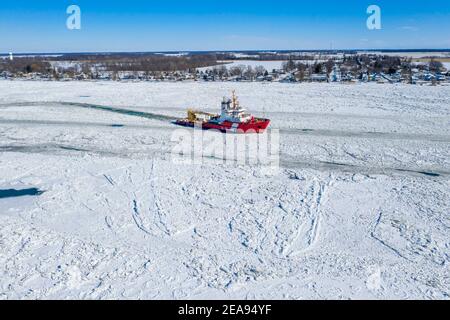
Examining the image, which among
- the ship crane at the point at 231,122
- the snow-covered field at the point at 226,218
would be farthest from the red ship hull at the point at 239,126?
the snow-covered field at the point at 226,218

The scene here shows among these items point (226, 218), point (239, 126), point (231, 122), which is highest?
point (231, 122)

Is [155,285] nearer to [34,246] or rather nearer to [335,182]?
[34,246]

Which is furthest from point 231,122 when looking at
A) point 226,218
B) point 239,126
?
point 226,218

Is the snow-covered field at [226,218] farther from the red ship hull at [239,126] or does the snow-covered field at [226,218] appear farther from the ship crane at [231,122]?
the ship crane at [231,122]

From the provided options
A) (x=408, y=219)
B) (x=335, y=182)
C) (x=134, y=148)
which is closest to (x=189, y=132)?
(x=134, y=148)

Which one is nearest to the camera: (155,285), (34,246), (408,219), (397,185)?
(155,285)

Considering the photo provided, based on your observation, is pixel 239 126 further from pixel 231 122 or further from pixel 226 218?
pixel 226 218

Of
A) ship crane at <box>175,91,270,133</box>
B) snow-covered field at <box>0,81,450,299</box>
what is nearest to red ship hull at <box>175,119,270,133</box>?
ship crane at <box>175,91,270,133</box>
